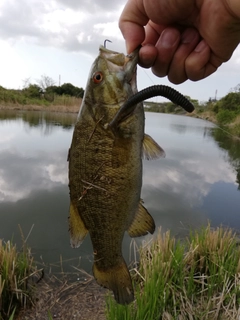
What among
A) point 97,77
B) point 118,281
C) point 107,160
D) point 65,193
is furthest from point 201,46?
point 65,193

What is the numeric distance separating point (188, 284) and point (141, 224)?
2.02 metres

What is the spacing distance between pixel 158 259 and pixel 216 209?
449 centimetres

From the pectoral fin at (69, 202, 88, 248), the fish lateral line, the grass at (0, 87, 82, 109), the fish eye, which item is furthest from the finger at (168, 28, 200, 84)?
the grass at (0, 87, 82, 109)

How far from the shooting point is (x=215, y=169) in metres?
10.9

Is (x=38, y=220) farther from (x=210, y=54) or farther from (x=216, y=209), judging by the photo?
(x=210, y=54)

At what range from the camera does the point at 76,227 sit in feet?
4.81

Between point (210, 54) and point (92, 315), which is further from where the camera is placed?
point (92, 315)

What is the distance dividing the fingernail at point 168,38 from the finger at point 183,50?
0.07 meters

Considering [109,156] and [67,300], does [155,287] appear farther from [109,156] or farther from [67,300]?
[109,156]

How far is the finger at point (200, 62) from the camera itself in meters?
1.91

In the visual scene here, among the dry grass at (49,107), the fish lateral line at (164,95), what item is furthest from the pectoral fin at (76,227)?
the dry grass at (49,107)

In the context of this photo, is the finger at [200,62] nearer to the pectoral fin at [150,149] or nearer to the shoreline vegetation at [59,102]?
the pectoral fin at [150,149]

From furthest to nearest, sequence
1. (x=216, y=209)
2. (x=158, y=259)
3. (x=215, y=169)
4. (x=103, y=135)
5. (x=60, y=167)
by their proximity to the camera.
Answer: (x=215, y=169), (x=60, y=167), (x=216, y=209), (x=158, y=259), (x=103, y=135)

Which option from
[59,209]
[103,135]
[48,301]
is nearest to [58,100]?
[59,209]
